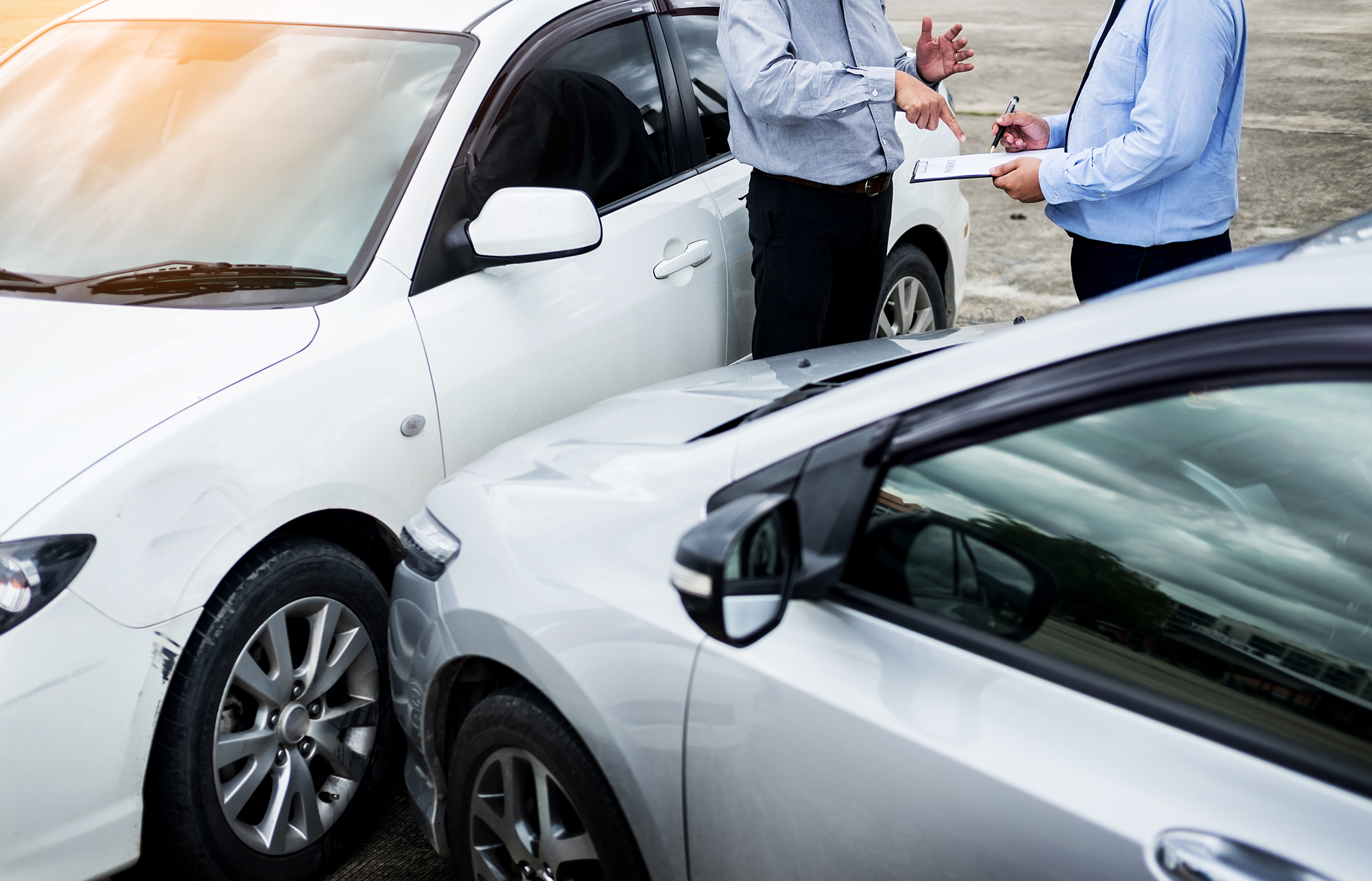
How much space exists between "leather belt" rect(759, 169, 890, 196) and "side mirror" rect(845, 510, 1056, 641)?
1869 mm

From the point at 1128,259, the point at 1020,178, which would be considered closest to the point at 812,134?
the point at 1020,178

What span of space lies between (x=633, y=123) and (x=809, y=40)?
0.54m

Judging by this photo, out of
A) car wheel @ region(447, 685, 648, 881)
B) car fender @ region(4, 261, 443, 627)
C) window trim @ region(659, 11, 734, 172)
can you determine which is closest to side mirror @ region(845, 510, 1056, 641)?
car wheel @ region(447, 685, 648, 881)

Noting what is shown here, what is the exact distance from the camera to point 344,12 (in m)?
2.89

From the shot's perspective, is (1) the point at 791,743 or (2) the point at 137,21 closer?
(1) the point at 791,743

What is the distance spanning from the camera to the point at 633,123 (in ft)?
10.3

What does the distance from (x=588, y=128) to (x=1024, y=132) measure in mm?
1153

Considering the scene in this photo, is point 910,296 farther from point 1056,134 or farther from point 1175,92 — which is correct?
point 1175,92

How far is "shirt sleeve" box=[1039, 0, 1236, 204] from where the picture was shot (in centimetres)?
228

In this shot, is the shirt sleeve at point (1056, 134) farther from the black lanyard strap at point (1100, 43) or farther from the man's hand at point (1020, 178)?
the man's hand at point (1020, 178)

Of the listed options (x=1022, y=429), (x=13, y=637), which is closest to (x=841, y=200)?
(x=1022, y=429)

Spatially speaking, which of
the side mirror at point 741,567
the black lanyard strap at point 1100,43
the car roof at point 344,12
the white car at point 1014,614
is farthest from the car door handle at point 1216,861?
the car roof at point 344,12

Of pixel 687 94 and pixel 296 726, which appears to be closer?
pixel 296 726

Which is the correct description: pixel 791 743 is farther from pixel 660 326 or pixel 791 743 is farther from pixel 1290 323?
pixel 660 326
